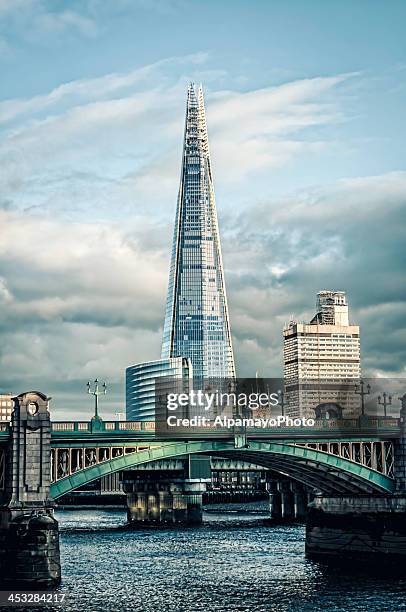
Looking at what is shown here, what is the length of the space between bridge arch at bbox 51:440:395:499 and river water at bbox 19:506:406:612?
9.85m

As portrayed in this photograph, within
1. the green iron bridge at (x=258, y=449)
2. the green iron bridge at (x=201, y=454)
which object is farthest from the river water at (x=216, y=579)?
the green iron bridge at (x=258, y=449)

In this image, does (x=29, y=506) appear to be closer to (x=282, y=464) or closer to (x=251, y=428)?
(x=251, y=428)

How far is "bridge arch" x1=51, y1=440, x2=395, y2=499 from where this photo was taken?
354 feet

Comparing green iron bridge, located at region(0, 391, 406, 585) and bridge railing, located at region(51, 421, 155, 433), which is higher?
bridge railing, located at region(51, 421, 155, 433)

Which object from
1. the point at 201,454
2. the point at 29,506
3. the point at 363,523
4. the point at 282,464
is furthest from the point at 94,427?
the point at 363,523

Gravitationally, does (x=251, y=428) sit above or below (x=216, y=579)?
above

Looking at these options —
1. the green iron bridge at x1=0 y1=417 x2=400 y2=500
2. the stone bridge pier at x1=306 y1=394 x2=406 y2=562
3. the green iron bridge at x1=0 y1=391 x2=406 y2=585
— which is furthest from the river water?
the green iron bridge at x1=0 y1=417 x2=400 y2=500

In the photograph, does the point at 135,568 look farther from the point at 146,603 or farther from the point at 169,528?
the point at 169,528

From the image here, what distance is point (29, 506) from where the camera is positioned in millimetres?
100000

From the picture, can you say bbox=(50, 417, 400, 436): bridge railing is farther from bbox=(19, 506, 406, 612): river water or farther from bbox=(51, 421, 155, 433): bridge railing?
bbox=(19, 506, 406, 612): river water

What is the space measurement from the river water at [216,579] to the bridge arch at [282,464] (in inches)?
388

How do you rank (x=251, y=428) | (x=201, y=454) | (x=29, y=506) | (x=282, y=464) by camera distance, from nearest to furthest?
(x=29, y=506) → (x=251, y=428) → (x=201, y=454) → (x=282, y=464)

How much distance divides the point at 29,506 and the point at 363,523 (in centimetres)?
4254

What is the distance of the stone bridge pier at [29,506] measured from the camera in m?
96.0
